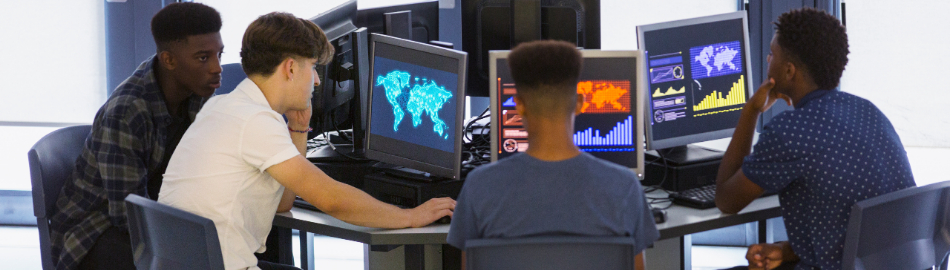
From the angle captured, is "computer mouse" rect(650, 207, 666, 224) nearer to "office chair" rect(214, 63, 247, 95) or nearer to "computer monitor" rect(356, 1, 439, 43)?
"computer monitor" rect(356, 1, 439, 43)

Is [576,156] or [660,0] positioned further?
[660,0]

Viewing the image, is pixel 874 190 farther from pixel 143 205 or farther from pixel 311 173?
pixel 143 205

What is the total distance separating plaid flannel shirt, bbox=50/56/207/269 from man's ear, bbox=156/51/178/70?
0.13ft

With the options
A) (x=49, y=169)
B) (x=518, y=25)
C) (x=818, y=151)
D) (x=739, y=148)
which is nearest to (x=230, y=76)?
(x=49, y=169)

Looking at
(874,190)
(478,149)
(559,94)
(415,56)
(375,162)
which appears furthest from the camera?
(478,149)

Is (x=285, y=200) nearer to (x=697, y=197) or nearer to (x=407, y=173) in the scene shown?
(x=407, y=173)

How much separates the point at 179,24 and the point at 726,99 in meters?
1.56

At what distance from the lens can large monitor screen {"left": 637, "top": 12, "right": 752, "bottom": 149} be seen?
7.96ft

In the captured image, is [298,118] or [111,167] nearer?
[111,167]

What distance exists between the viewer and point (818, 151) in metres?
1.82

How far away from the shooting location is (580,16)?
2.69 m

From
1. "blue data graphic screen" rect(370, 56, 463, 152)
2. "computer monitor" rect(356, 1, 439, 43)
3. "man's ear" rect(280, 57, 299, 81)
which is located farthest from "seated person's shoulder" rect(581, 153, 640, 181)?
"computer monitor" rect(356, 1, 439, 43)

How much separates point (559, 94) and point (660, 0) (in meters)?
2.29

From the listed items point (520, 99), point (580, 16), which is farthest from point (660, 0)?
point (520, 99)
